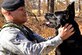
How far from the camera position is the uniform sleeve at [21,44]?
3193mm

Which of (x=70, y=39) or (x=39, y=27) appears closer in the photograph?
(x=70, y=39)

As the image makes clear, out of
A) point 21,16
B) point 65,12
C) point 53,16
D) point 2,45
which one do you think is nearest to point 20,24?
point 21,16

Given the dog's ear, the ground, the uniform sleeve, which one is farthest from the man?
the ground

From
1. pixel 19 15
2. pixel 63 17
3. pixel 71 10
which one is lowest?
pixel 63 17

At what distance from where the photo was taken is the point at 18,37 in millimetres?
3238

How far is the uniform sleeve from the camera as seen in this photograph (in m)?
3.19

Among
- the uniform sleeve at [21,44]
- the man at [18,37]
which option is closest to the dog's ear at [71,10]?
the man at [18,37]

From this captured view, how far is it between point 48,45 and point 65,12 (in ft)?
8.40

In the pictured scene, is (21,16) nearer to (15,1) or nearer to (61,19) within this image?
(15,1)

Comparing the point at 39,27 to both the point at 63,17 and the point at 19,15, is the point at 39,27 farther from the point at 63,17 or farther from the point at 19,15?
the point at 19,15

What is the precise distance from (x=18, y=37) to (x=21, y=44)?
0.32ft

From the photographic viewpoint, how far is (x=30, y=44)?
322 centimetres

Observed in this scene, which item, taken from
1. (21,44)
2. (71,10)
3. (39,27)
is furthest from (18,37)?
(39,27)

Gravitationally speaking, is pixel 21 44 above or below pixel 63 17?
above
